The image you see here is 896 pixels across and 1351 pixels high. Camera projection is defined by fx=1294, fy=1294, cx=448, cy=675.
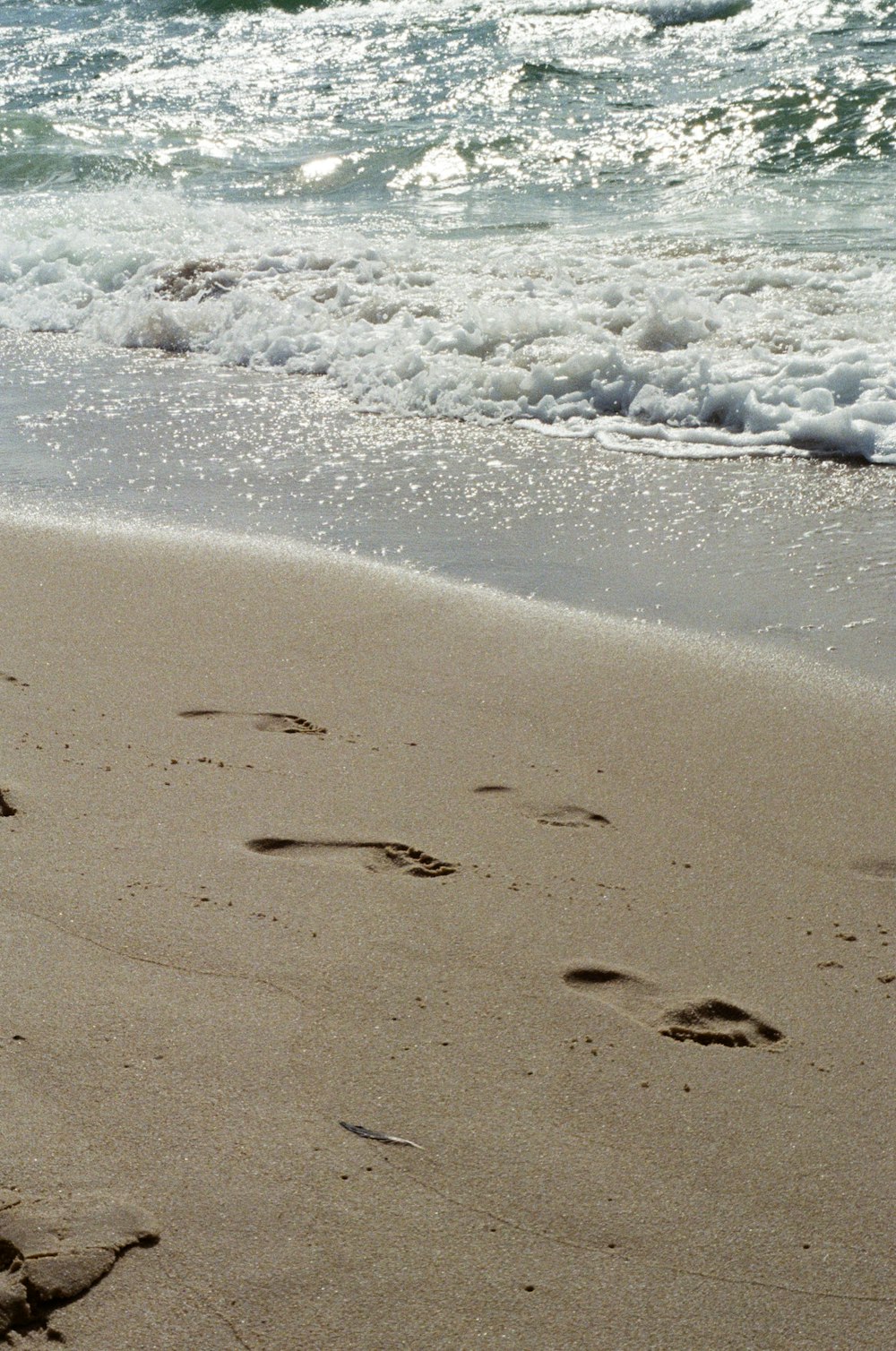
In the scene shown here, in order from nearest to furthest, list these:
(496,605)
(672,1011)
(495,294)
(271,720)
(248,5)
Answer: (672,1011) → (271,720) → (496,605) → (495,294) → (248,5)

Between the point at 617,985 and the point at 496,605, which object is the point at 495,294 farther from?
the point at 617,985

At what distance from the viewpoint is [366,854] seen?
8.62 ft

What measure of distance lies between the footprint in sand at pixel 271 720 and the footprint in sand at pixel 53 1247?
1481 millimetres

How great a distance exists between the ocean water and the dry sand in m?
0.90

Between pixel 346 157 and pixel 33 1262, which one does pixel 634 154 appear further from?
pixel 33 1262

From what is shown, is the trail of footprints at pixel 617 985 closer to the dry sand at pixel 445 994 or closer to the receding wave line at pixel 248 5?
the dry sand at pixel 445 994

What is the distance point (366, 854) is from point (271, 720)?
2.20ft

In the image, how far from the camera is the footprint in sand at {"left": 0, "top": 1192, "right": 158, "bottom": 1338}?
163 cm

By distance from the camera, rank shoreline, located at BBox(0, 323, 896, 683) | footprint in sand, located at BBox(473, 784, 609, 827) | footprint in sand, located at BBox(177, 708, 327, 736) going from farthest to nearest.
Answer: shoreline, located at BBox(0, 323, 896, 683) < footprint in sand, located at BBox(177, 708, 327, 736) < footprint in sand, located at BBox(473, 784, 609, 827)

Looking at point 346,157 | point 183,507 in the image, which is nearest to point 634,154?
point 346,157

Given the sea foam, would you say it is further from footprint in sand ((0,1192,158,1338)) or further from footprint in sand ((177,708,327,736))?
footprint in sand ((0,1192,158,1338))

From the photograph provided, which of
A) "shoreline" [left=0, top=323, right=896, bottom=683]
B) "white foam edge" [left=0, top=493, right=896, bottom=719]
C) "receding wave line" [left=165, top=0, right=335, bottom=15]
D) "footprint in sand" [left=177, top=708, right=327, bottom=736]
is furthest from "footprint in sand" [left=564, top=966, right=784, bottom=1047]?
"receding wave line" [left=165, top=0, right=335, bottom=15]

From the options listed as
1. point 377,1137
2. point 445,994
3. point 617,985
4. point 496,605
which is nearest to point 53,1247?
point 377,1137

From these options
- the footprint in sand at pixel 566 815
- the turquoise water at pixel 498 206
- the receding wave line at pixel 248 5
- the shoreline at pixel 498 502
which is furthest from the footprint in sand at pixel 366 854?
the receding wave line at pixel 248 5
